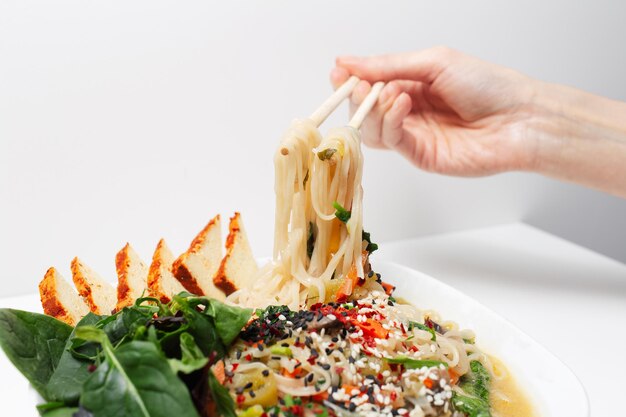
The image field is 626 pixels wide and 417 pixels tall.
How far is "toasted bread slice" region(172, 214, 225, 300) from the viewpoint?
3.00m

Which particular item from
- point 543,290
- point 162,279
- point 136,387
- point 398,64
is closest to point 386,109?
point 398,64

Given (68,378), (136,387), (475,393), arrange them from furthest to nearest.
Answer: (475,393) < (68,378) < (136,387)

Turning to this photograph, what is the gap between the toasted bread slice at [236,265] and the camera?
315 cm

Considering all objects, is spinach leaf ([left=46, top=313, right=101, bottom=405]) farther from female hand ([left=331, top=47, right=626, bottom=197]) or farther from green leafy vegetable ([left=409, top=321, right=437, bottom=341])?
female hand ([left=331, top=47, right=626, bottom=197])

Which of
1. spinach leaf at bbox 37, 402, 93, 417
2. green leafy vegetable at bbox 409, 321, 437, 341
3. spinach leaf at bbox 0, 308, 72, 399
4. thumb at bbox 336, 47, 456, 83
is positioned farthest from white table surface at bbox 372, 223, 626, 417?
spinach leaf at bbox 37, 402, 93, 417

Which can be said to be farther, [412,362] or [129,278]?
[129,278]

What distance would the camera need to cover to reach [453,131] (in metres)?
4.40

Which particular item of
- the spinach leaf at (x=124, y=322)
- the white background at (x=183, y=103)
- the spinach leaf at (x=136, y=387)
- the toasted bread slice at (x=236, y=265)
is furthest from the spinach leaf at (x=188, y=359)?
the white background at (x=183, y=103)

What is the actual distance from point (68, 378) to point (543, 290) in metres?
3.01

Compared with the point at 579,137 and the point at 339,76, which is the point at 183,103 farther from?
the point at 579,137

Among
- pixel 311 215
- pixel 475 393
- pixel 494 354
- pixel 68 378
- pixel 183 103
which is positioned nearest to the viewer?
pixel 68 378

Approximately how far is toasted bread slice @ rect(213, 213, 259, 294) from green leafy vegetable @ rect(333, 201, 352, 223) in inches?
23.4

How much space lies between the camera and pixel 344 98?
354 centimetres

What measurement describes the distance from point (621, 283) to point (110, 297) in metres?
3.24
